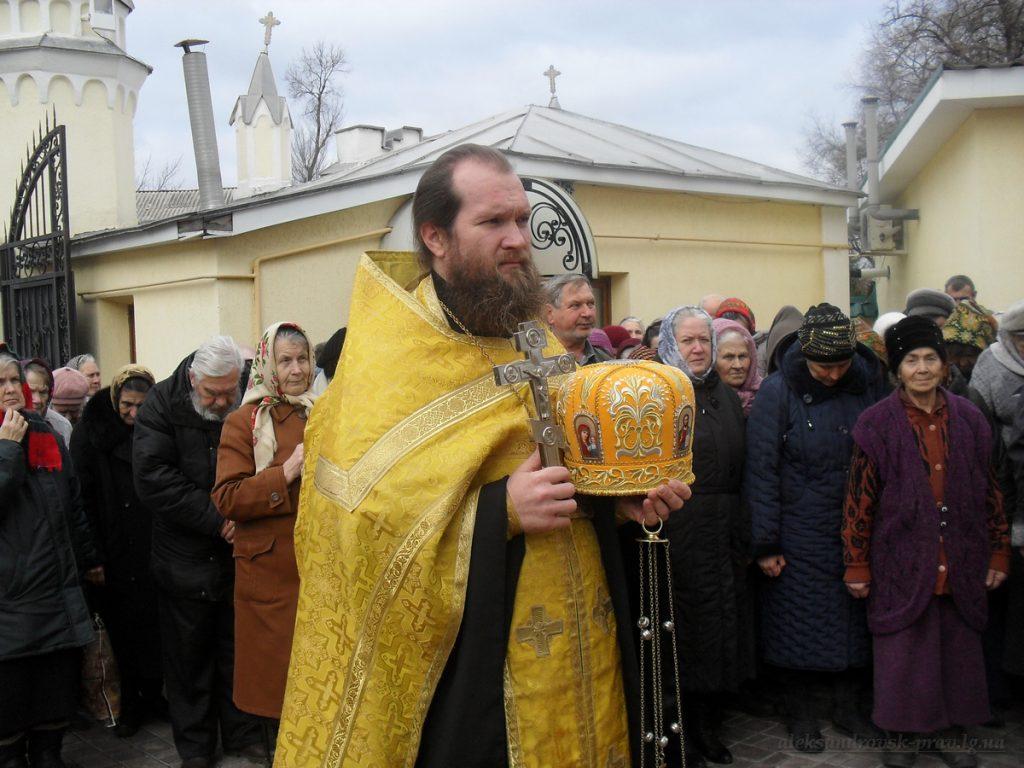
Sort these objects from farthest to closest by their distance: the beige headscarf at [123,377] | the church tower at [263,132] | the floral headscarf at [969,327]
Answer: the church tower at [263,132] < the floral headscarf at [969,327] < the beige headscarf at [123,377]

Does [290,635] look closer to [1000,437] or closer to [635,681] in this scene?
[635,681]

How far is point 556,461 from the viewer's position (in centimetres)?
227

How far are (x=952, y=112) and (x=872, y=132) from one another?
18.1 feet

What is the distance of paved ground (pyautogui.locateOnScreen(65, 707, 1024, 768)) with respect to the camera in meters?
4.66

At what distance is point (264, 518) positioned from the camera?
421cm

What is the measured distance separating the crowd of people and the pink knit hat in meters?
1.51

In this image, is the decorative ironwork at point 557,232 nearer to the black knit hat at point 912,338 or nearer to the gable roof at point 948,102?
the black knit hat at point 912,338

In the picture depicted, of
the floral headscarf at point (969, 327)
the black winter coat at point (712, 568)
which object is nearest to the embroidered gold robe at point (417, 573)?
the black winter coat at point (712, 568)

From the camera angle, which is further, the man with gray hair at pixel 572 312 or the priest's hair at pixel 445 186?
the man with gray hair at pixel 572 312

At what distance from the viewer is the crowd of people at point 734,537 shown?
14.4 ft

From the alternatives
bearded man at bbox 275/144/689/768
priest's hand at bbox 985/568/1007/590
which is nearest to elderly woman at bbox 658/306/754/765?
priest's hand at bbox 985/568/1007/590

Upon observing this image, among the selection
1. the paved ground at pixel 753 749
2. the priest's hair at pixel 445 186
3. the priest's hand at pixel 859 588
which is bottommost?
the paved ground at pixel 753 749

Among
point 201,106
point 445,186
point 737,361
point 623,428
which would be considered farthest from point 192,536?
point 201,106

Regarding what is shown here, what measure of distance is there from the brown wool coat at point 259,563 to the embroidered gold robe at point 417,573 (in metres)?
1.65
